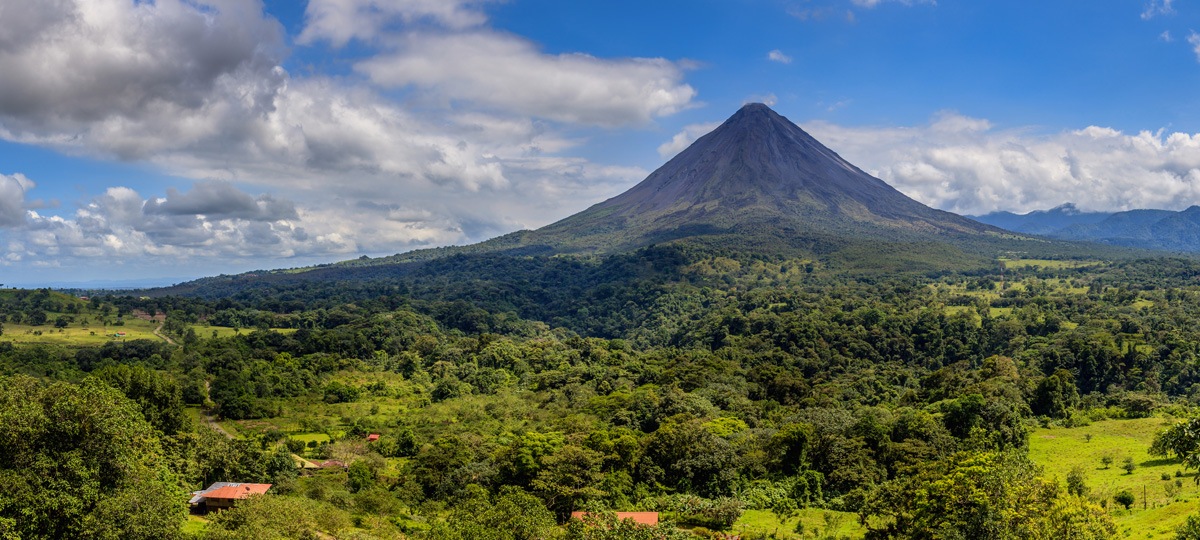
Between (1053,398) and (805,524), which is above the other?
(1053,398)

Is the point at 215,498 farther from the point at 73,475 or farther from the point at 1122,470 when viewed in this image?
the point at 1122,470

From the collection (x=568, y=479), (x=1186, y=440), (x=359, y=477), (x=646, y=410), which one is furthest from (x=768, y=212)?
(x=1186, y=440)

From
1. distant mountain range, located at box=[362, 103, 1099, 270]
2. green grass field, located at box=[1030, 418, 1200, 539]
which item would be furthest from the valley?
distant mountain range, located at box=[362, 103, 1099, 270]

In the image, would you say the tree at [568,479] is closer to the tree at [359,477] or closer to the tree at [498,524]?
the tree at [498,524]

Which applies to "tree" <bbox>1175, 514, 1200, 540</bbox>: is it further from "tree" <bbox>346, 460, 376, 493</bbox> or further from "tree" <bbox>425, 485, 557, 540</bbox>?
"tree" <bbox>346, 460, 376, 493</bbox>

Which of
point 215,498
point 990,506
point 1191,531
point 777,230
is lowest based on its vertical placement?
point 215,498

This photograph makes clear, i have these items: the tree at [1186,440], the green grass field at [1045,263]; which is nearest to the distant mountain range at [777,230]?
the green grass field at [1045,263]

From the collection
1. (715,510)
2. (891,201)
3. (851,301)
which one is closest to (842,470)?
(715,510)
